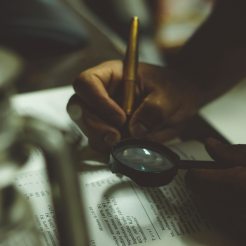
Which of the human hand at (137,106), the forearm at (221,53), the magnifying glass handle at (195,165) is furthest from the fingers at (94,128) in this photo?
the forearm at (221,53)

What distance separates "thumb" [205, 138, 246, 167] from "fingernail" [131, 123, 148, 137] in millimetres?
138

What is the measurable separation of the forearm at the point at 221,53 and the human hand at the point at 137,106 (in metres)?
0.06

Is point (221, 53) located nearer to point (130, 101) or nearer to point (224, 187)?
point (130, 101)

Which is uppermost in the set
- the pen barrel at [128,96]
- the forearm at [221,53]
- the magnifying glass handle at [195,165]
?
the forearm at [221,53]

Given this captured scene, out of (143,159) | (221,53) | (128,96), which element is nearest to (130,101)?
(128,96)

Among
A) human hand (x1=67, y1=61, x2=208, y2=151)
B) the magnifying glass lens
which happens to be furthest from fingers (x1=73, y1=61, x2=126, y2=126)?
the magnifying glass lens

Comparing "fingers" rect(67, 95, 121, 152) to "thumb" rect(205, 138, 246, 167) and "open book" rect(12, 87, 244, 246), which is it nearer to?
"open book" rect(12, 87, 244, 246)

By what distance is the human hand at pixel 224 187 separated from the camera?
801mm

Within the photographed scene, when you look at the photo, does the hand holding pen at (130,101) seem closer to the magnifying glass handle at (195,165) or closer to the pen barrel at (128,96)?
the pen barrel at (128,96)

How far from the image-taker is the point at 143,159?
2.74 feet

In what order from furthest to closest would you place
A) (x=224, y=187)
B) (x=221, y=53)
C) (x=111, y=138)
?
(x=221, y=53) → (x=111, y=138) → (x=224, y=187)

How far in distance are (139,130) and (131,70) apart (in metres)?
0.12

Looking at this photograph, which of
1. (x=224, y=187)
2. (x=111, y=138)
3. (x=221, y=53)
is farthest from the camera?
(x=221, y=53)

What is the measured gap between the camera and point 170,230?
815mm
